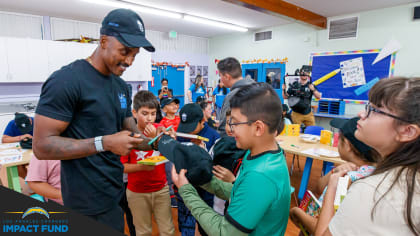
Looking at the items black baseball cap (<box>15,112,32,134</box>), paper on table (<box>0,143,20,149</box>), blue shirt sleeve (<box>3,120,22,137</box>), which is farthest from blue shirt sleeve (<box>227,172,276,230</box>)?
blue shirt sleeve (<box>3,120,22,137</box>)

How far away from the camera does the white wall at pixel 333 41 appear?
4.92 metres

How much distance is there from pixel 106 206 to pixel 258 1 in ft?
13.8

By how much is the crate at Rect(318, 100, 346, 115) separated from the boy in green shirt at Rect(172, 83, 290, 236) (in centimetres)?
546

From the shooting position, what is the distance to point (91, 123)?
43.3 inches

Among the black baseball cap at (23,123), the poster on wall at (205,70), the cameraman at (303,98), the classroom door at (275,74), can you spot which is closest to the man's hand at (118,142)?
the black baseball cap at (23,123)

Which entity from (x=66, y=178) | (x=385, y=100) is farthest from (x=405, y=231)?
(x=66, y=178)

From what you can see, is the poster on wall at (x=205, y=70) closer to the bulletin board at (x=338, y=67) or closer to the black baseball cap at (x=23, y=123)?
the bulletin board at (x=338, y=67)

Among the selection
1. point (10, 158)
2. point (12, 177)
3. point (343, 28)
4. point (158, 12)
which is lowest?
point (12, 177)

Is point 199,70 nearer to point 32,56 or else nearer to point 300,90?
point 300,90

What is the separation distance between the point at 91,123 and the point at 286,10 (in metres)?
4.89

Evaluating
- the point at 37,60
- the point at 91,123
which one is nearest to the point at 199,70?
the point at 37,60

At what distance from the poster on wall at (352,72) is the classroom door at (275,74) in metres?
1.60

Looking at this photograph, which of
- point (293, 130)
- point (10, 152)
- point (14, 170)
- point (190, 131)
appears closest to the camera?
point (190, 131)

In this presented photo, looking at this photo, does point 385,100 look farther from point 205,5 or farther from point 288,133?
point 205,5
